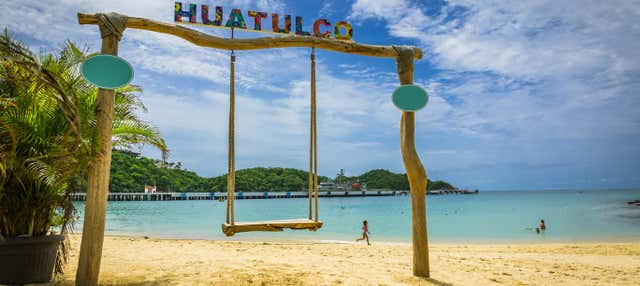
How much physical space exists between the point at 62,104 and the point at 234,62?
212 cm

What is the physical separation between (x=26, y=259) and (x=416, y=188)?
16.0 ft

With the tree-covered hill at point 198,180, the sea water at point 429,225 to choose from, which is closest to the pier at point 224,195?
the tree-covered hill at point 198,180

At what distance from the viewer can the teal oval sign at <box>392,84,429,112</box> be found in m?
5.29

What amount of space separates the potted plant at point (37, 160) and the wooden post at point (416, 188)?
391 cm

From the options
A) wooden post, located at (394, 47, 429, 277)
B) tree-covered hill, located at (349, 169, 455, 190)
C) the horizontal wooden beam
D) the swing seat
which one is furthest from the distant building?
wooden post, located at (394, 47, 429, 277)

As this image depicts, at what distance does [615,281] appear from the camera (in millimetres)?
6246

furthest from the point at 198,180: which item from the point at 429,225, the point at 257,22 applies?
the point at 257,22

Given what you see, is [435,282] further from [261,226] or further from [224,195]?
[224,195]

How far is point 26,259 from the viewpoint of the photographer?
438 cm

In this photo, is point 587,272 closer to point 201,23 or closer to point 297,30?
point 297,30

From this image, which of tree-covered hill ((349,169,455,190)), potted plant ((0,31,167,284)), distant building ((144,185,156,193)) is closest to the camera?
potted plant ((0,31,167,284))

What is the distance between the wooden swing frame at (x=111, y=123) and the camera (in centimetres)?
419

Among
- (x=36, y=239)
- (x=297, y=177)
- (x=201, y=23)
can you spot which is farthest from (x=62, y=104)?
(x=297, y=177)

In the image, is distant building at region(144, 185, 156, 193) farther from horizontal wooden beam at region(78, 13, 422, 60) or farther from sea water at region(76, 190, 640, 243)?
horizontal wooden beam at region(78, 13, 422, 60)
